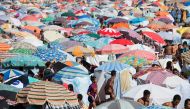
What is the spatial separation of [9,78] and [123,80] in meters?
2.65

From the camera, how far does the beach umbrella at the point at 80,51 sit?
51.7 ft

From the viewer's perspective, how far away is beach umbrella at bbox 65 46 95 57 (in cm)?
1575

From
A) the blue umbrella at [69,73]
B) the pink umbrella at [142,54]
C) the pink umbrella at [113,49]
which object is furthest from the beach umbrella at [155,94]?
the pink umbrella at [113,49]

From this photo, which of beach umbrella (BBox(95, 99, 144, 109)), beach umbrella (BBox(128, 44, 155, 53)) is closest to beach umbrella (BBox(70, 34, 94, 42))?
beach umbrella (BBox(128, 44, 155, 53))

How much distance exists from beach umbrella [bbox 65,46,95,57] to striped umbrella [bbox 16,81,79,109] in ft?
24.7

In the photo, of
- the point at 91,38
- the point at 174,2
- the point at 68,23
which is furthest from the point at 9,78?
the point at 174,2

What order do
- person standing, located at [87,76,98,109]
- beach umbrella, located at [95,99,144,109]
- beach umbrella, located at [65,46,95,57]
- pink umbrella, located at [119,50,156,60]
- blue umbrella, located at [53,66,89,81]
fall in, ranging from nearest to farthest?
beach umbrella, located at [95,99,144,109], person standing, located at [87,76,98,109], blue umbrella, located at [53,66,89,81], pink umbrella, located at [119,50,156,60], beach umbrella, located at [65,46,95,57]

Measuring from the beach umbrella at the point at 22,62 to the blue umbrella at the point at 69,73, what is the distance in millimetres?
1118

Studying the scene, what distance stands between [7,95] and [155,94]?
2.81m

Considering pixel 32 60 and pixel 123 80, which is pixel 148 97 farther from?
pixel 32 60

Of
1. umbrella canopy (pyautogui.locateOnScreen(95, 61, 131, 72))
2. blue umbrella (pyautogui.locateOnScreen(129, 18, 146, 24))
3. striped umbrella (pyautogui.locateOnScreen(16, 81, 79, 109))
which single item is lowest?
blue umbrella (pyautogui.locateOnScreen(129, 18, 146, 24))

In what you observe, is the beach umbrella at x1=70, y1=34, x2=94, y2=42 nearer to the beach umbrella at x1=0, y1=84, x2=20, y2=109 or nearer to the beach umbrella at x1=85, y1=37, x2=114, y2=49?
the beach umbrella at x1=85, y1=37, x2=114, y2=49

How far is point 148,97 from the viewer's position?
877 centimetres

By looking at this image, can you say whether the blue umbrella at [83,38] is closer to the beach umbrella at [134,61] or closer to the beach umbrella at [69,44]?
the beach umbrella at [69,44]
